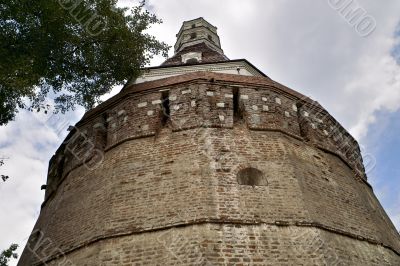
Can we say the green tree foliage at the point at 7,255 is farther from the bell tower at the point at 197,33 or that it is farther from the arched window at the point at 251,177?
the bell tower at the point at 197,33

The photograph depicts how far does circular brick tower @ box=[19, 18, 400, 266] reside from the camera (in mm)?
7301

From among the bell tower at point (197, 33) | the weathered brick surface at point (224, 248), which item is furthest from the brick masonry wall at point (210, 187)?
the bell tower at point (197, 33)

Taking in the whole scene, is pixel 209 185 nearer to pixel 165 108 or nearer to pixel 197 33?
pixel 165 108

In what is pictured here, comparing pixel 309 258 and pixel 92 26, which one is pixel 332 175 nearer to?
pixel 309 258

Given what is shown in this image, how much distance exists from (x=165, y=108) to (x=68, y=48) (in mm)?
2545

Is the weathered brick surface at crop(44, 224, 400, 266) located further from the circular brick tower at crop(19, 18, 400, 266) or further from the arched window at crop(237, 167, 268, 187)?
the arched window at crop(237, 167, 268, 187)

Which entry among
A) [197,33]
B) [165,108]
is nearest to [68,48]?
[165,108]

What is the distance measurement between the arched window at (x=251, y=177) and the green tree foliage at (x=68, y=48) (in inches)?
134

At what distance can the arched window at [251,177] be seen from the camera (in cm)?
833

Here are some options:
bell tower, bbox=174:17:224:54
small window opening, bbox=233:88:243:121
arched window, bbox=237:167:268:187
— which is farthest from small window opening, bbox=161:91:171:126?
bell tower, bbox=174:17:224:54

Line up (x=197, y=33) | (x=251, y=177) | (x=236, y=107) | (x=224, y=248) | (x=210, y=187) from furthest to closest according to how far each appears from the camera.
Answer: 1. (x=197, y=33)
2. (x=236, y=107)
3. (x=251, y=177)
4. (x=210, y=187)
5. (x=224, y=248)

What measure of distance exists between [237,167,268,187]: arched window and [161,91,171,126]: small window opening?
2.23 meters

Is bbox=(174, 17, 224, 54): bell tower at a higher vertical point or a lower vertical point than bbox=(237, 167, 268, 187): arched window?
higher

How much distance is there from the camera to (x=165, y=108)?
32.4 feet
